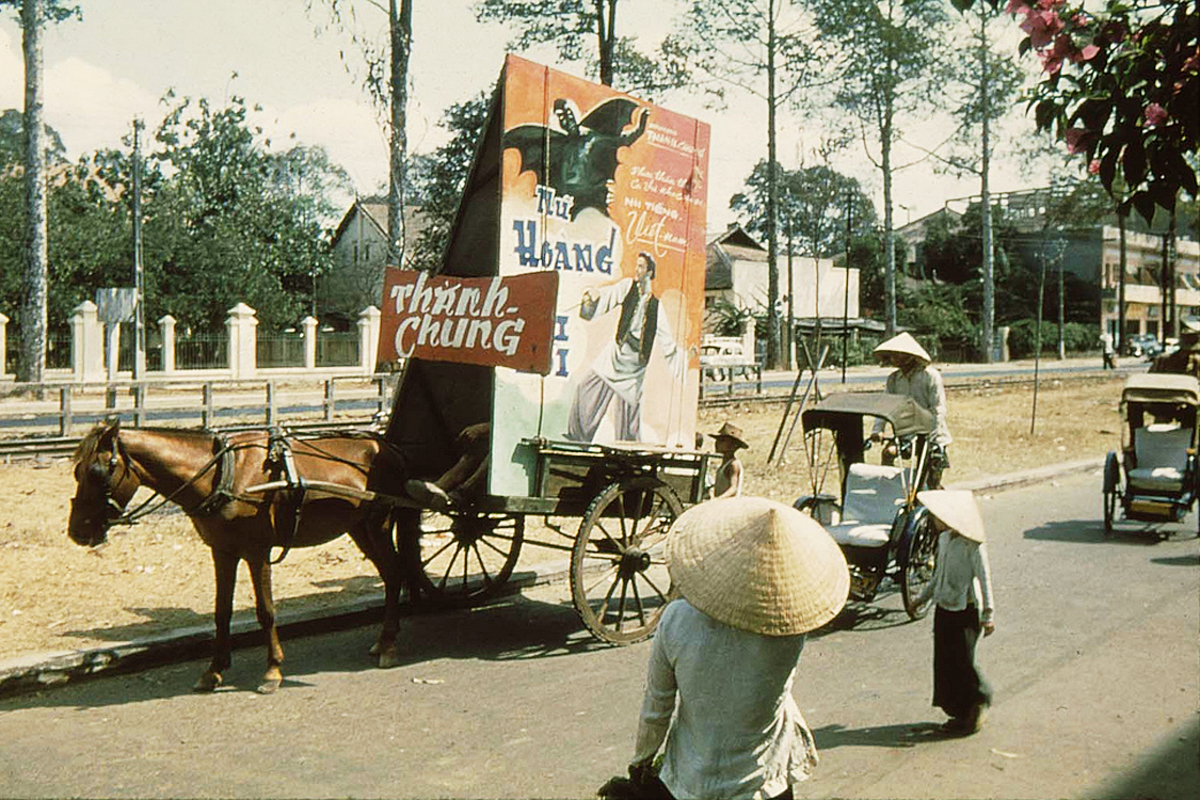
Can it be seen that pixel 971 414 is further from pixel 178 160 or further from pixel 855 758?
pixel 178 160

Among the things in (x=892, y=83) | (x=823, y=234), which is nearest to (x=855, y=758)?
(x=892, y=83)

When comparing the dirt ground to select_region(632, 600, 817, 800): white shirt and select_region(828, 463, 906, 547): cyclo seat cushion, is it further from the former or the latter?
select_region(632, 600, 817, 800): white shirt

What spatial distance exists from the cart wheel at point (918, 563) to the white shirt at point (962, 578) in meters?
2.22

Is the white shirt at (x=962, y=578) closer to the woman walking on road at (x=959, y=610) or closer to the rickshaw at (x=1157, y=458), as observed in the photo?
the woman walking on road at (x=959, y=610)

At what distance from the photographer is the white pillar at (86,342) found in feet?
108

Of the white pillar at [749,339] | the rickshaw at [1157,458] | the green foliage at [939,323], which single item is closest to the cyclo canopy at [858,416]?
the rickshaw at [1157,458]

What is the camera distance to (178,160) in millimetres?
50312

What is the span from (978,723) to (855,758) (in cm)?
85

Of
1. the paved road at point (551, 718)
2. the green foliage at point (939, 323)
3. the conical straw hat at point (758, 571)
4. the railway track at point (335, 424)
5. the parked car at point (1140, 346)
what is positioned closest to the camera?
the conical straw hat at point (758, 571)

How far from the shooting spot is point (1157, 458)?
13320mm

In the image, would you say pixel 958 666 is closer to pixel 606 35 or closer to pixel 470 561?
pixel 470 561

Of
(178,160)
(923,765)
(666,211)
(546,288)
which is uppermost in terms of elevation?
(178,160)

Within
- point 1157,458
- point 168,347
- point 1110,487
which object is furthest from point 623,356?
point 168,347

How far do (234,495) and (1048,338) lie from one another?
6712 centimetres
